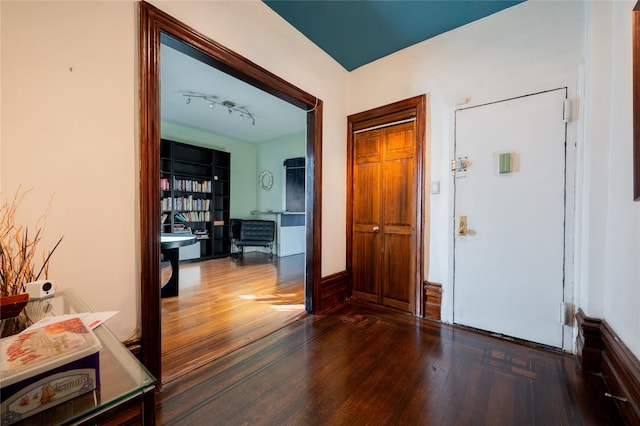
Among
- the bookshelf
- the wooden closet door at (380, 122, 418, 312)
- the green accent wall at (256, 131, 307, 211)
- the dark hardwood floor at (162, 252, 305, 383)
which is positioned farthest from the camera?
the green accent wall at (256, 131, 307, 211)

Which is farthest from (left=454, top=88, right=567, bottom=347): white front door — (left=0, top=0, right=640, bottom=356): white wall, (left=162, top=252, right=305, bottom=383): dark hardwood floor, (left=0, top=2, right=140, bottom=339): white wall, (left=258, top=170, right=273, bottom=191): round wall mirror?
(left=258, top=170, right=273, bottom=191): round wall mirror

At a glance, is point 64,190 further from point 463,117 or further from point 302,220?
point 302,220

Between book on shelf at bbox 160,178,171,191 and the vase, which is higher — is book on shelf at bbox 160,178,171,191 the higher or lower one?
the higher one

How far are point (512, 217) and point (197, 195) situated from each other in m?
5.60

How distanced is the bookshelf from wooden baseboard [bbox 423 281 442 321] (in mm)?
4534

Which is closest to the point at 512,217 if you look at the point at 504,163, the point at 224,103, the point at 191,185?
the point at 504,163

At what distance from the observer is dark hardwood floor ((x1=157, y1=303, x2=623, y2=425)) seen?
133 cm

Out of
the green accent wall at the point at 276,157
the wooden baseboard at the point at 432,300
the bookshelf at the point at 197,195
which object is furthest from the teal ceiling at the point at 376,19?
the bookshelf at the point at 197,195

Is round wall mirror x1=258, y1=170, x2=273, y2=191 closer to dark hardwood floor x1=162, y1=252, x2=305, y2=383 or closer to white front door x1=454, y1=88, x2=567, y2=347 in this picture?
dark hardwood floor x1=162, y1=252, x2=305, y2=383

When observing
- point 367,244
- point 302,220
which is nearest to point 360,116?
point 367,244

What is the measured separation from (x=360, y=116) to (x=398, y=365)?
2.53m

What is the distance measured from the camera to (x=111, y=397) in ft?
1.91

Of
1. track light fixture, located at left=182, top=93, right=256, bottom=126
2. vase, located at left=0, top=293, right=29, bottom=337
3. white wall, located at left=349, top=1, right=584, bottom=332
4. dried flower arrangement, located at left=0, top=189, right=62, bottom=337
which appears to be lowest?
vase, located at left=0, top=293, right=29, bottom=337

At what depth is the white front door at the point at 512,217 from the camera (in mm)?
1983
